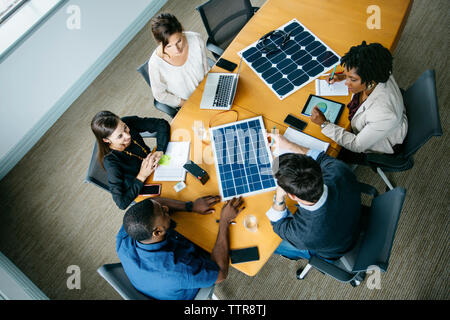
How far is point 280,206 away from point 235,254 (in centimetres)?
38

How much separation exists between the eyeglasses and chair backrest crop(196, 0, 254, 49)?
1.52ft

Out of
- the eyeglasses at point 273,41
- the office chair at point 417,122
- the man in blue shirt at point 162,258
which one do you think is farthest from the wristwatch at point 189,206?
the eyeglasses at point 273,41

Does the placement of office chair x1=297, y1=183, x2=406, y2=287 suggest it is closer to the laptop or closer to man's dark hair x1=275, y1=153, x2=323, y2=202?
→ man's dark hair x1=275, y1=153, x2=323, y2=202

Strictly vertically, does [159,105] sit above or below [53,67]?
below

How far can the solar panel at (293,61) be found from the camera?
2.09m

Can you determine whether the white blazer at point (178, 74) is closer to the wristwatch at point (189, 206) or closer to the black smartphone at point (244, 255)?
the wristwatch at point (189, 206)

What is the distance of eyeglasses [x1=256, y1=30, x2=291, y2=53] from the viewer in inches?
88.4

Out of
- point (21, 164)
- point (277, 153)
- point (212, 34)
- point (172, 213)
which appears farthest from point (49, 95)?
point (277, 153)

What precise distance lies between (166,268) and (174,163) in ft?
2.31

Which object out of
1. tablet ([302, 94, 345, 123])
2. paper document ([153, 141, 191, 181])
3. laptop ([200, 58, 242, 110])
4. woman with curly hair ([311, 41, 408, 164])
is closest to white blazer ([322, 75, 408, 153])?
woman with curly hair ([311, 41, 408, 164])

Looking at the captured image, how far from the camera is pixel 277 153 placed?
1840mm

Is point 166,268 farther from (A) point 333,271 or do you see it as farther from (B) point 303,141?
(B) point 303,141

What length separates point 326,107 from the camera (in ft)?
6.44

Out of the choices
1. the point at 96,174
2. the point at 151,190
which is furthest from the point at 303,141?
the point at 96,174
